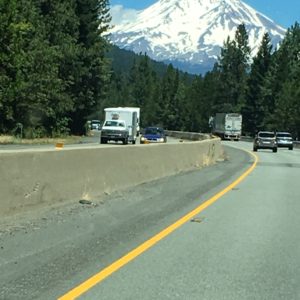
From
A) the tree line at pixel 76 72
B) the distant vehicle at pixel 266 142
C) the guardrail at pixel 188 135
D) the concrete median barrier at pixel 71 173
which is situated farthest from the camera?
the guardrail at pixel 188 135

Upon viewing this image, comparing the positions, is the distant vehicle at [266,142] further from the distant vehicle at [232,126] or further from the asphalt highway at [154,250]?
the asphalt highway at [154,250]

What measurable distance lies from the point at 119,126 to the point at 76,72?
13.7 m

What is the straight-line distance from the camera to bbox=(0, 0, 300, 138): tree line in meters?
41.9

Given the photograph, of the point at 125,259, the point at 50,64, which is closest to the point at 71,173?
the point at 125,259

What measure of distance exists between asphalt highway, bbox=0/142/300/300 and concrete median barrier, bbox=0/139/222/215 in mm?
321

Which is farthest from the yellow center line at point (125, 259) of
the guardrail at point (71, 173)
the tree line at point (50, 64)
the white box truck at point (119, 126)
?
the white box truck at point (119, 126)

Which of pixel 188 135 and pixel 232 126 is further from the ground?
pixel 232 126

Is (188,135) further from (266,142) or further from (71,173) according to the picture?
(71,173)

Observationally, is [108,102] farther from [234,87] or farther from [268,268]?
[268,268]

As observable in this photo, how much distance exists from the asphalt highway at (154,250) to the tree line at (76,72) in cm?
2876

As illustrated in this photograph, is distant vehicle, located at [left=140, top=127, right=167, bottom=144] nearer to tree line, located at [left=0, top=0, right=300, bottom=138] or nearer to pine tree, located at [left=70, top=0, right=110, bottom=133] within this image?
tree line, located at [left=0, top=0, right=300, bottom=138]

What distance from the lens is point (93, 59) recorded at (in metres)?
61.7

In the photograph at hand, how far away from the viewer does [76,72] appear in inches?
2287

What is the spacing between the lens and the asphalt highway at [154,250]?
6625 mm
